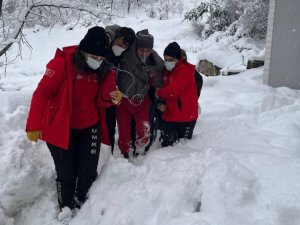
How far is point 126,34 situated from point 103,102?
32.1 inches

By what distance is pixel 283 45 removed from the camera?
773 cm

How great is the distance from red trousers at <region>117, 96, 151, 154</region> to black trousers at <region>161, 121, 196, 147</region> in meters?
0.25

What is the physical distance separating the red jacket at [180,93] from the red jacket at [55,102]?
4.22ft

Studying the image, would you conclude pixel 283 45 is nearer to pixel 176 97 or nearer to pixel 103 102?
pixel 176 97

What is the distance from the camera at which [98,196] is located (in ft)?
11.9

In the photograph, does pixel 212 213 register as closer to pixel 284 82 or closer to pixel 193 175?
pixel 193 175

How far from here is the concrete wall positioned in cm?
758

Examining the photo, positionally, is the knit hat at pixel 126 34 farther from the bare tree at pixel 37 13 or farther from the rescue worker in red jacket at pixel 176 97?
the bare tree at pixel 37 13

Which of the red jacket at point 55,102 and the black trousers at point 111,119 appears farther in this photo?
the black trousers at point 111,119

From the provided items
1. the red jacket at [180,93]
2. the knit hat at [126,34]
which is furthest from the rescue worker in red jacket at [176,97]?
the knit hat at [126,34]

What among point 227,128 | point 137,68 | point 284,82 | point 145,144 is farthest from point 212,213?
point 284,82

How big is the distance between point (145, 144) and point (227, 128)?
60.1 inches

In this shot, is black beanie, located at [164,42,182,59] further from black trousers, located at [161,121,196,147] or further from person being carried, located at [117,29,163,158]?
black trousers, located at [161,121,196,147]

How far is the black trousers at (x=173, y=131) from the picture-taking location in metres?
4.49
